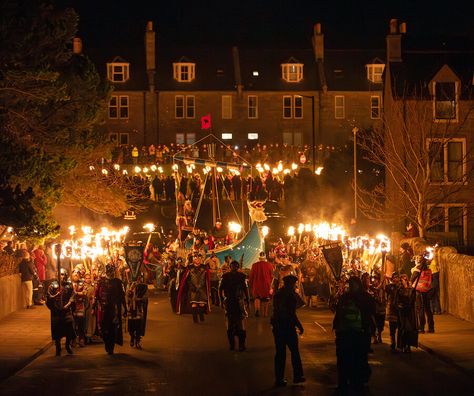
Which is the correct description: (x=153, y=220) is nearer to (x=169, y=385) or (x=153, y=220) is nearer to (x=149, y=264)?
(x=149, y=264)

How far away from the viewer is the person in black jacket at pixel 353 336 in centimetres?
1360

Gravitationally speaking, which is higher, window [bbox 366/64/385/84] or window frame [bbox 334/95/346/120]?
window [bbox 366/64/385/84]

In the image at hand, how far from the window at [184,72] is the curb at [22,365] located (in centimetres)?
5453

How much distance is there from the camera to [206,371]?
15.6m

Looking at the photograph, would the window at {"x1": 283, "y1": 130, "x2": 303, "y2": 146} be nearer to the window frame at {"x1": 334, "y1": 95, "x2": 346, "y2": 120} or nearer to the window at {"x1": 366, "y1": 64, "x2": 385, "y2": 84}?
the window frame at {"x1": 334, "y1": 95, "x2": 346, "y2": 120}

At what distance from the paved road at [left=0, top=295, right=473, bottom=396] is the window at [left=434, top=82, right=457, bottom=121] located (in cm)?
2315

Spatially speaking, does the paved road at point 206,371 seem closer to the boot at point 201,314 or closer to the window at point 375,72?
the boot at point 201,314

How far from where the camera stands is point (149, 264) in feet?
114

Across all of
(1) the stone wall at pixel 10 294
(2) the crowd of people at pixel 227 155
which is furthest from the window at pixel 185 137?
(1) the stone wall at pixel 10 294

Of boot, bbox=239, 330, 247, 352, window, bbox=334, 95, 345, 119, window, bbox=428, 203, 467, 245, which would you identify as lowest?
boot, bbox=239, 330, 247, 352

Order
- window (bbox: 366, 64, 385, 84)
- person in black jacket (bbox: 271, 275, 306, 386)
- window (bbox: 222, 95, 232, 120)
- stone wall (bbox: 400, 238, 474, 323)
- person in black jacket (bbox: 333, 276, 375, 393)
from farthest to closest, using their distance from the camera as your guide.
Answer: window (bbox: 366, 64, 385, 84)
window (bbox: 222, 95, 232, 120)
stone wall (bbox: 400, 238, 474, 323)
person in black jacket (bbox: 271, 275, 306, 386)
person in black jacket (bbox: 333, 276, 375, 393)

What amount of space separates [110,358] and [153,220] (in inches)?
1295

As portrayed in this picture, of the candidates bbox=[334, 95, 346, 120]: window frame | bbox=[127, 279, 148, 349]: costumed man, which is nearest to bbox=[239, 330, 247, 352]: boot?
bbox=[127, 279, 148, 349]: costumed man

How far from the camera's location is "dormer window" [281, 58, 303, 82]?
7312cm
